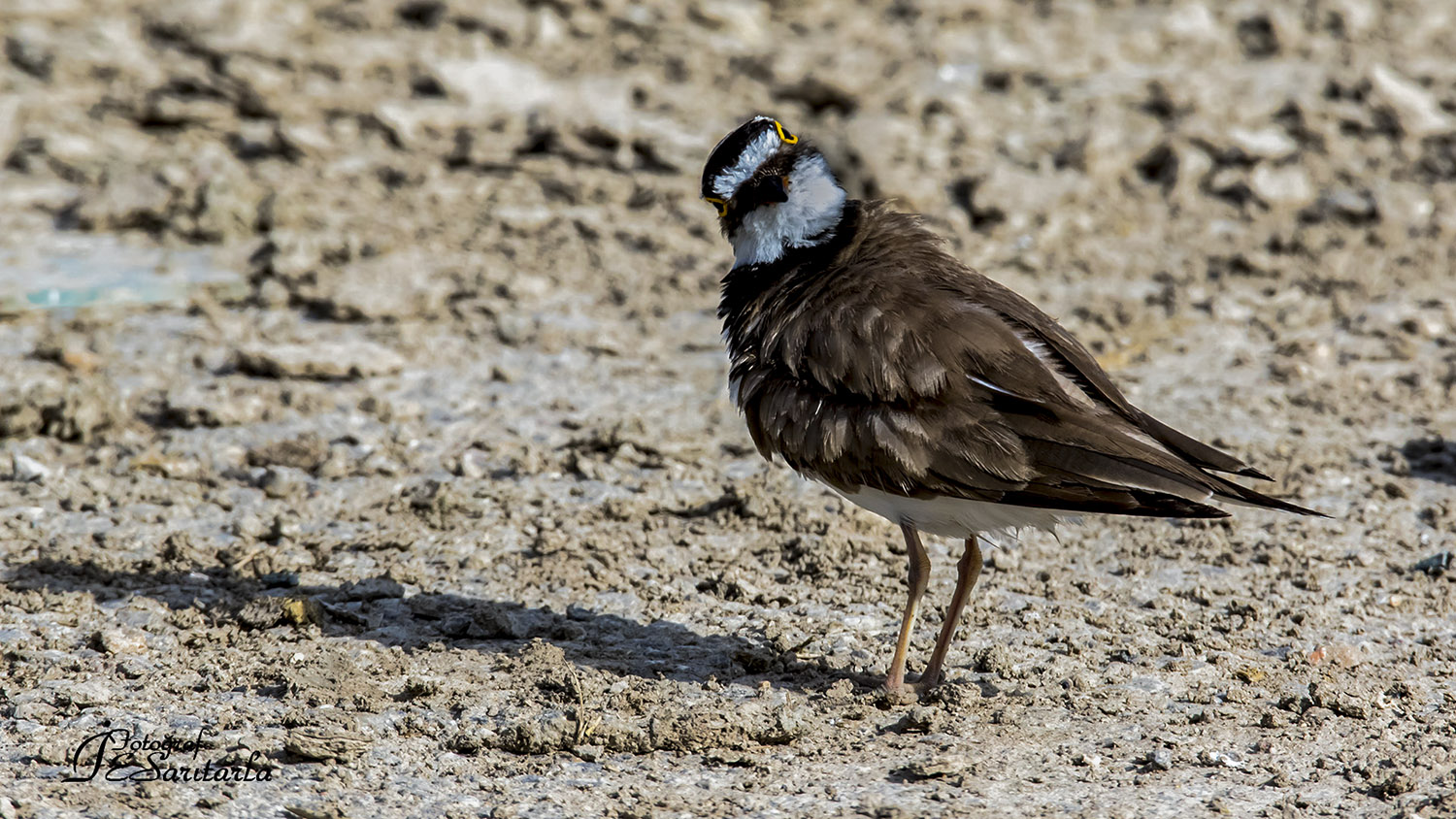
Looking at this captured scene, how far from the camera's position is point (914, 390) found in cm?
456

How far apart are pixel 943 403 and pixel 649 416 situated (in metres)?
2.50

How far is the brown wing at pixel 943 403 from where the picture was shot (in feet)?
14.0

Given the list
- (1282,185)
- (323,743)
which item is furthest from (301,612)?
(1282,185)

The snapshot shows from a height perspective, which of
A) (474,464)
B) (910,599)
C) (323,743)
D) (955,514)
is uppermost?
(955,514)

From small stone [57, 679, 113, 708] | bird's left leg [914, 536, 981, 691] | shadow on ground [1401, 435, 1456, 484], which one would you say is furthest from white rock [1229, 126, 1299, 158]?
small stone [57, 679, 113, 708]

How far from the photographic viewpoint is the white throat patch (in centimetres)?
516

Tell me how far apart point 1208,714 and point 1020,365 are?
1.22m

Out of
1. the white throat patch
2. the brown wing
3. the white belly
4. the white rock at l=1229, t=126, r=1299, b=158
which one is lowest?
the white belly

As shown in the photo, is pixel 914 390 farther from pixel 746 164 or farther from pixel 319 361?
pixel 319 361

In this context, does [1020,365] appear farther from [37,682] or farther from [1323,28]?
[1323,28]

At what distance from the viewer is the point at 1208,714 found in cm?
456

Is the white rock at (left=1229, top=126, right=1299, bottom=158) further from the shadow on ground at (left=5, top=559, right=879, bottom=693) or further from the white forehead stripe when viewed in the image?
the shadow on ground at (left=5, top=559, right=879, bottom=693)

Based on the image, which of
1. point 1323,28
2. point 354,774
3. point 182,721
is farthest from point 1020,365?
point 1323,28

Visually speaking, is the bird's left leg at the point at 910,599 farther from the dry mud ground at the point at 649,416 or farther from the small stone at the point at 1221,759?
the small stone at the point at 1221,759
